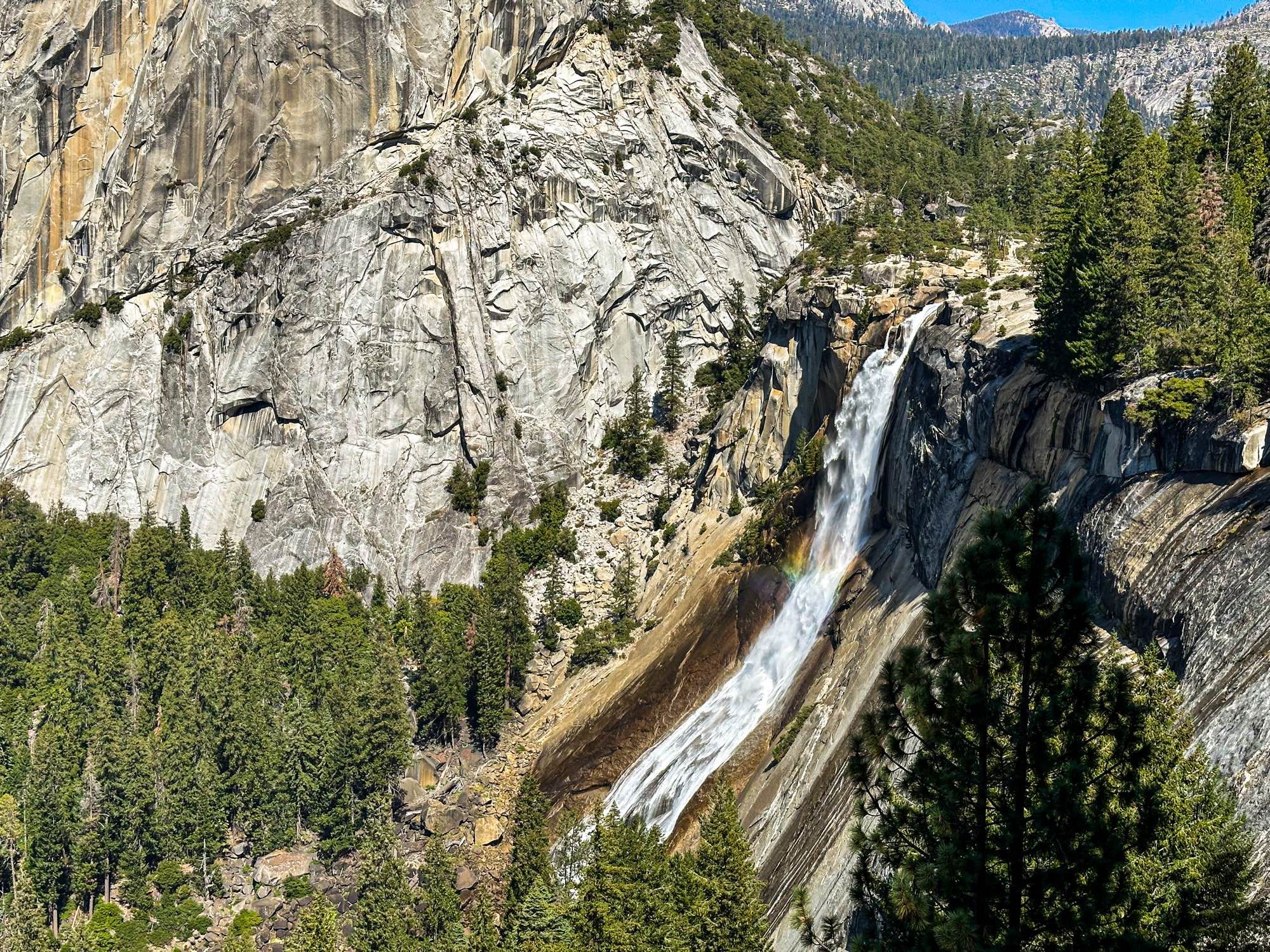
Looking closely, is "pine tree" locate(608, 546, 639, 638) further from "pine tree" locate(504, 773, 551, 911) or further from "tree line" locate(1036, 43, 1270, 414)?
"tree line" locate(1036, 43, 1270, 414)

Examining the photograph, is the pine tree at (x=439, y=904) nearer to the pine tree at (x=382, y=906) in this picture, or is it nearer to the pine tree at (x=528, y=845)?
the pine tree at (x=382, y=906)

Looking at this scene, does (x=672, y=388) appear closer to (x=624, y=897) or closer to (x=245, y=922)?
(x=245, y=922)

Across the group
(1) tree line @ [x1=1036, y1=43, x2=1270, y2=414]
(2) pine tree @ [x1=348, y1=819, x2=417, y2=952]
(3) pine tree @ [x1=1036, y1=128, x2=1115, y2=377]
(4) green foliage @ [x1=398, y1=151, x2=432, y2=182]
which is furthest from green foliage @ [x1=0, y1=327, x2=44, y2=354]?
(3) pine tree @ [x1=1036, y1=128, x2=1115, y2=377]

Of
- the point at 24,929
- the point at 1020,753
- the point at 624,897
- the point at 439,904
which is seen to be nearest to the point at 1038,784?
the point at 1020,753

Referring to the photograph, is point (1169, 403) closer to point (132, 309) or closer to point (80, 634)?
point (80, 634)

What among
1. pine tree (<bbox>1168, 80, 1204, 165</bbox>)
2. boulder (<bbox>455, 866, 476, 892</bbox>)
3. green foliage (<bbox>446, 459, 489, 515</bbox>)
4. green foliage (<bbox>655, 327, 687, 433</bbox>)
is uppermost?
pine tree (<bbox>1168, 80, 1204, 165</bbox>)

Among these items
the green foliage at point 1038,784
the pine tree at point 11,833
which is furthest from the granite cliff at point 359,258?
the green foliage at point 1038,784

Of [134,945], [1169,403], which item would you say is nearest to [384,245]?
[134,945]

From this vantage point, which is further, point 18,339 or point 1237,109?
point 18,339
